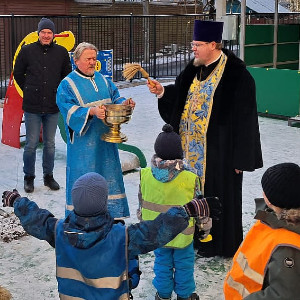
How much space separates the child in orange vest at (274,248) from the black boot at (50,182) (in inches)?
158

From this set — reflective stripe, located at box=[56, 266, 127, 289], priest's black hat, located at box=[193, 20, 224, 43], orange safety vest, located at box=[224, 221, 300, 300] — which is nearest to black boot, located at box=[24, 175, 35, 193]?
priest's black hat, located at box=[193, 20, 224, 43]

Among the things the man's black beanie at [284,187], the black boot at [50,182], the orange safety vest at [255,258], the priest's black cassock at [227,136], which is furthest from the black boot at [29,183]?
the man's black beanie at [284,187]

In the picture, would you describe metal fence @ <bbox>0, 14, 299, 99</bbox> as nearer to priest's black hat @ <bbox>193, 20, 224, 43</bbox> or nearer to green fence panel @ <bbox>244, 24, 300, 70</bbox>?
green fence panel @ <bbox>244, 24, 300, 70</bbox>

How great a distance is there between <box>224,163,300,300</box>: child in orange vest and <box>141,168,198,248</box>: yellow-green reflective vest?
111 centimetres

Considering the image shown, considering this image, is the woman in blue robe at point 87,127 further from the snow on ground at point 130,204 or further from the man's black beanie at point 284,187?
the man's black beanie at point 284,187

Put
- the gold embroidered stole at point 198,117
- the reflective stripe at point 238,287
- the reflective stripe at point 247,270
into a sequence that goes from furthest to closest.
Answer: the gold embroidered stole at point 198,117 < the reflective stripe at point 238,287 < the reflective stripe at point 247,270

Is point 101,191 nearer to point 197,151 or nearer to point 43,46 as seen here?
point 197,151

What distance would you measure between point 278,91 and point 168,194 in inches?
287

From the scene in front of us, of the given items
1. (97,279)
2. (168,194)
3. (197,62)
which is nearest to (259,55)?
(197,62)

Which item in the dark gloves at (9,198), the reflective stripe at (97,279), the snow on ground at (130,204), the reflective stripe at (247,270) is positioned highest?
the dark gloves at (9,198)

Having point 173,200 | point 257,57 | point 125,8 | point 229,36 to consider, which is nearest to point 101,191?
point 173,200

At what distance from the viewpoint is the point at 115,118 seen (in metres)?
4.04

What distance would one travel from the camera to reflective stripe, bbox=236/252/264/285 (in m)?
2.24

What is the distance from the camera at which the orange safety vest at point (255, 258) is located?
2.17 m
